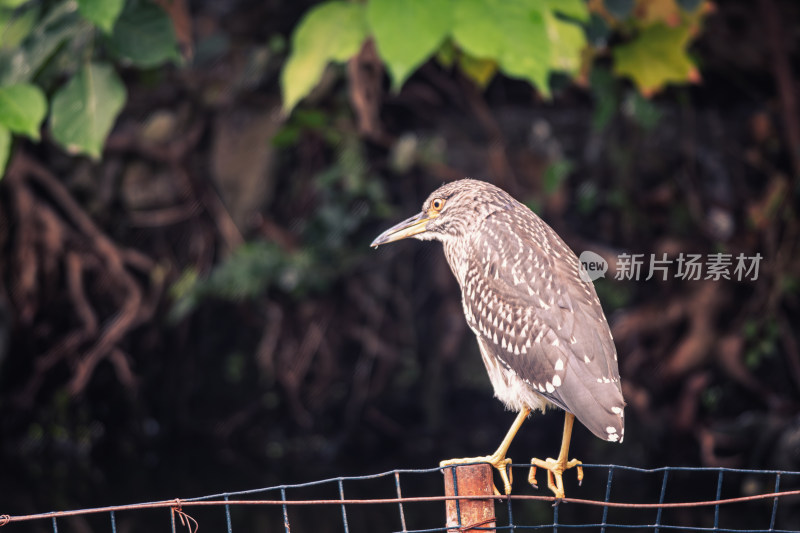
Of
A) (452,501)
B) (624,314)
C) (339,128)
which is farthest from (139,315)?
(452,501)

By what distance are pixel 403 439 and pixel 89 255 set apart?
202 cm

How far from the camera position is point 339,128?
195 inches

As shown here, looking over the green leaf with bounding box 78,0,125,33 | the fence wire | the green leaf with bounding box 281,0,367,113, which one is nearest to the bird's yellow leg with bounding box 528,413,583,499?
the green leaf with bounding box 281,0,367,113

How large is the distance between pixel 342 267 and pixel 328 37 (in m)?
2.62

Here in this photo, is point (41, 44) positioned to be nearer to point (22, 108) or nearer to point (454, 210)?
point (22, 108)

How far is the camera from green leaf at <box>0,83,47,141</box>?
213cm

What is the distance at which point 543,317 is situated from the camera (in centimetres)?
176

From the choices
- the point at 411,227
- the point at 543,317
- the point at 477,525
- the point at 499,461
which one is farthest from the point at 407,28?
the point at 477,525

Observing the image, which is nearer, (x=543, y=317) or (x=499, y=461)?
(x=499, y=461)

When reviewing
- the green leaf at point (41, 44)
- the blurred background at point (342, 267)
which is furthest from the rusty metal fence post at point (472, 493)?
the blurred background at point (342, 267)

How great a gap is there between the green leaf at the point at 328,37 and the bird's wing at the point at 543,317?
28.0 inches

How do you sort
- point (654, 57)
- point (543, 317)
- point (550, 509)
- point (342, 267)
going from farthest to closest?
1. point (342, 267)
2. point (550, 509)
3. point (654, 57)
4. point (543, 317)

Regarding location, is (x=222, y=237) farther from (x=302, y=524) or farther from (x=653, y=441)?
(x=653, y=441)

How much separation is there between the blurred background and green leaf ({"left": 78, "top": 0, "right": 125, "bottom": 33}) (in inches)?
90.2
